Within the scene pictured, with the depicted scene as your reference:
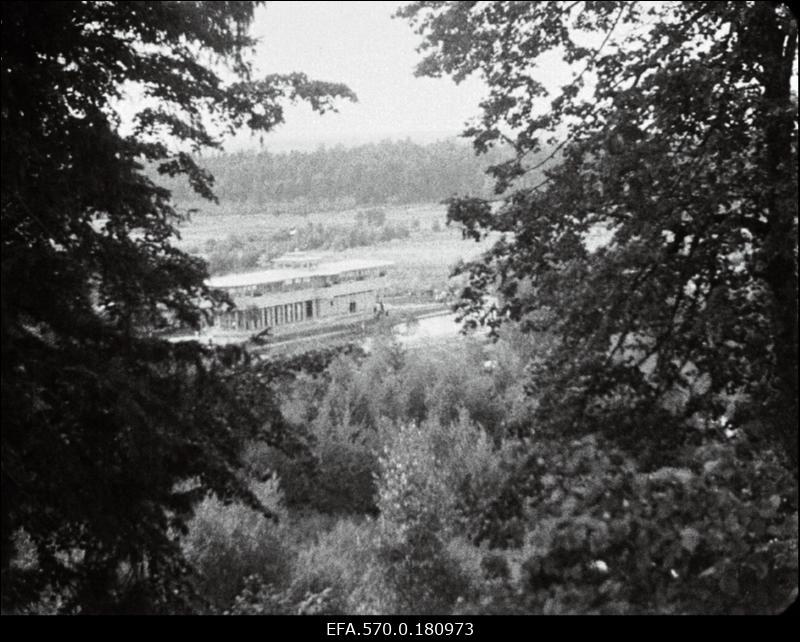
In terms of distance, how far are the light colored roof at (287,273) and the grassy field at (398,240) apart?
337mm

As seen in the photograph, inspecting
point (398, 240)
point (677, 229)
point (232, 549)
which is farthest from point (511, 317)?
point (232, 549)

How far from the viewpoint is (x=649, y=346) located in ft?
15.6

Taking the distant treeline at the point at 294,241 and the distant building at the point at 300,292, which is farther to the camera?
the distant treeline at the point at 294,241

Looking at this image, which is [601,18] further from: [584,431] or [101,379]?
[101,379]

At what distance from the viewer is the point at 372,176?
805 centimetres

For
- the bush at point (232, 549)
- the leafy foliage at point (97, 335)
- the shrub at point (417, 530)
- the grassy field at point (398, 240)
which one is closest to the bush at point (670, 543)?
the leafy foliage at point (97, 335)

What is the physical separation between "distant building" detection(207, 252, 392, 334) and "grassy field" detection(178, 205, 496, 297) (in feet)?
1.36

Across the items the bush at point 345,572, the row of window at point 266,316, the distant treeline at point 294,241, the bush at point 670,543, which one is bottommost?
the bush at point 345,572

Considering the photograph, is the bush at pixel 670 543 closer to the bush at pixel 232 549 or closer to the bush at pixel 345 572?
the bush at pixel 345 572

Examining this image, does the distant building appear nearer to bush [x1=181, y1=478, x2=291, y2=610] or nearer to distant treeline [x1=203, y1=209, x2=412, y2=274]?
distant treeline [x1=203, y1=209, x2=412, y2=274]

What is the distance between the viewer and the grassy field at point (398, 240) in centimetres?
632

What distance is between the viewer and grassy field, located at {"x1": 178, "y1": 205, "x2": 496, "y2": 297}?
20.7 feet

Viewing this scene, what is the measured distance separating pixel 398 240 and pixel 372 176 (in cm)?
87

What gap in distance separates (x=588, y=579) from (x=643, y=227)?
2.25 metres
